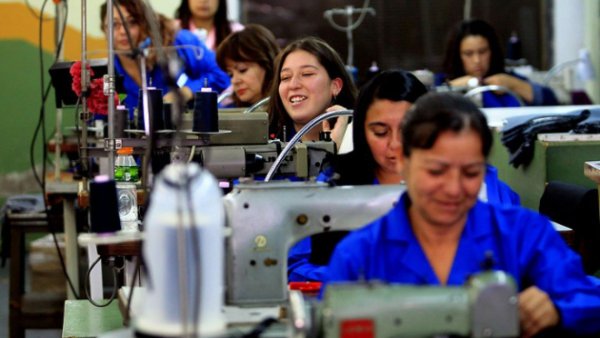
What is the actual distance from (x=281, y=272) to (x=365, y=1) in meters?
5.54

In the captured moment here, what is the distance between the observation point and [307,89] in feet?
12.8

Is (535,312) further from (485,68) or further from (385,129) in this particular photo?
(485,68)

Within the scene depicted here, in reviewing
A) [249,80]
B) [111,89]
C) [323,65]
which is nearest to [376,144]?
[111,89]

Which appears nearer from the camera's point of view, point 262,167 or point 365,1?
point 262,167

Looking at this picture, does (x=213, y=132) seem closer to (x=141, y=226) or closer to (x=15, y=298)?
(x=141, y=226)

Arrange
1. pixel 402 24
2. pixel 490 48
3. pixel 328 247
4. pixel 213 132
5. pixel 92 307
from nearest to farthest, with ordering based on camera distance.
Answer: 1. pixel 92 307
2. pixel 328 247
3. pixel 213 132
4. pixel 490 48
5. pixel 402 24

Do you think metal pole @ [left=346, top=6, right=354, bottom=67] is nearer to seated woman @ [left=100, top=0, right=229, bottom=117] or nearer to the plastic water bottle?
seated woman @ [left=100, top=0, right=229, bottom=117]

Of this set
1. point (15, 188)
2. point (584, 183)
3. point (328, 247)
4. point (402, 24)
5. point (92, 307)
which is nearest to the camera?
point (92, 307)

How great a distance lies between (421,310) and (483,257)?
0.34m

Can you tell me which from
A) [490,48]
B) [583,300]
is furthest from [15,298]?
[583,300]

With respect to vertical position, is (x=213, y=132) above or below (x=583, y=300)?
above

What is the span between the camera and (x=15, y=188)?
A: 23.6ft

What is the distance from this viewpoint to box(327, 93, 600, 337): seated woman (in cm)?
200

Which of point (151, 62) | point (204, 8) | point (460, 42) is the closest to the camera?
point (151, 62)
